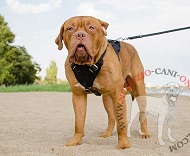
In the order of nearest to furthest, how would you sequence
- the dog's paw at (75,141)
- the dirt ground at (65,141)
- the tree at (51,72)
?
the dirt ground at (65,141), the dog's paw at (75,141), the tree at (51,72)

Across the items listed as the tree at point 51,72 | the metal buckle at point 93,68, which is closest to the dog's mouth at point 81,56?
the metal buckle at point 93,68

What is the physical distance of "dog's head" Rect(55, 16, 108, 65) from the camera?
10.9 feet

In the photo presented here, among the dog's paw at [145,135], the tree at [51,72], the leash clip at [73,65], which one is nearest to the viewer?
the leash clip at [73,65]

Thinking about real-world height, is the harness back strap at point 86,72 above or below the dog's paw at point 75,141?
above

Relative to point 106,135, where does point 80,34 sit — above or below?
above

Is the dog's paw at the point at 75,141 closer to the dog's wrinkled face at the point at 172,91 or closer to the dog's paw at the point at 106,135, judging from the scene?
the dog's paw at the point at 106,135

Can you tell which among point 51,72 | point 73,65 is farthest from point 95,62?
point 51,72

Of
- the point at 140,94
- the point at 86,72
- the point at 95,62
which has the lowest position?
the point at 140,94

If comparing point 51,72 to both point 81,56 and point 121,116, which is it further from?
point 81,56

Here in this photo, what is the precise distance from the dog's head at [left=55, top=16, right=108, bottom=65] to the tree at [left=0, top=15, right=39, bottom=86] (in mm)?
28405

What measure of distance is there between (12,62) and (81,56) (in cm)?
3015

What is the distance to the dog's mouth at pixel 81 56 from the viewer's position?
131 inches

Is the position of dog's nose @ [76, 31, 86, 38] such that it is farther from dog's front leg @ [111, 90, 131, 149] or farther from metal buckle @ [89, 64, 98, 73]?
dog's front leg @ [111, 90, 131, 149]

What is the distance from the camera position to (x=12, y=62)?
3269 centimetres
